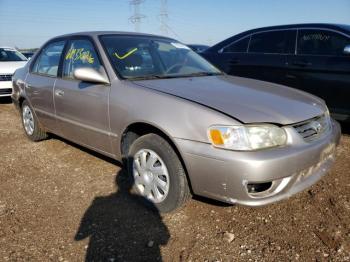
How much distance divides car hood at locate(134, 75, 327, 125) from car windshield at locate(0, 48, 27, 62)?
7778 millimetres

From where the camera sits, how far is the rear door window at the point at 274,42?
5.21m

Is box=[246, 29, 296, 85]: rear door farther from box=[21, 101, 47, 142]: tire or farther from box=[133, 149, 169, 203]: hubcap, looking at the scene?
box=[21, 101, 47, 142]: tire

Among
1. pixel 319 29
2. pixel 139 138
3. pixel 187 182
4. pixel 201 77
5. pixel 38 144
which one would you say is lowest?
pixel 38 144

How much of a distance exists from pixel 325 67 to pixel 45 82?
3.71 meters

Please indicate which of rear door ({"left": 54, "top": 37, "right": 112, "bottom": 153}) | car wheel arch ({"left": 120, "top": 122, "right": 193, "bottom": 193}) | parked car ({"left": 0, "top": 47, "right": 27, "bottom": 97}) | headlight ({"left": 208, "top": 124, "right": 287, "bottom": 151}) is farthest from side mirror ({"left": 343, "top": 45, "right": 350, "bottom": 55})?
parked car ({"left": 0, "top": 47, "right": 27, "bottom": 97})

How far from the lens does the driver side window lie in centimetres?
347

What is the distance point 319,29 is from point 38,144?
4.38m

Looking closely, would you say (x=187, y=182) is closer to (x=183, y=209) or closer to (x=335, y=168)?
(x=183, y=209)

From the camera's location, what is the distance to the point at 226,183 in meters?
2.41

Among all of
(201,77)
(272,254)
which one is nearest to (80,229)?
(272,254)

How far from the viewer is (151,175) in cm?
295

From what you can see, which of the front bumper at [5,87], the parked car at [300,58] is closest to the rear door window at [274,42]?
the parked car at [300,58]

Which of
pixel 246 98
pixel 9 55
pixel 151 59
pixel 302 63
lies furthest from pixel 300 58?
pixel 9 55

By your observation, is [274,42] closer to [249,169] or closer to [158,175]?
[158,175]
